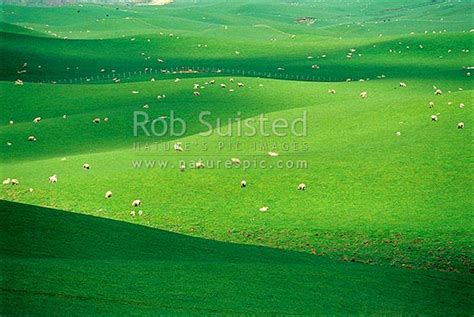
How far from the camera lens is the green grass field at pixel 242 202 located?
21031mm

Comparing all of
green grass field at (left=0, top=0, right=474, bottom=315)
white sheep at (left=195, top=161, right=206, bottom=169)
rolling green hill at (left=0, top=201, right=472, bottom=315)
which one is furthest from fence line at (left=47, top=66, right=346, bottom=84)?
rolling green hill at (left=0, top=201, right=472, bottom=315)

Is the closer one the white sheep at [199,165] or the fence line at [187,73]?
the white sheep at [199,165]

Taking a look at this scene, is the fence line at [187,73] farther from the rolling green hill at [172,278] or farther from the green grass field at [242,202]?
the rolling green hill at [172,278]

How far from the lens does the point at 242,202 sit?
3341 cm

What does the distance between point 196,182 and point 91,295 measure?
16875mm

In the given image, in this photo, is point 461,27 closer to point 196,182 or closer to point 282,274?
point 196,182

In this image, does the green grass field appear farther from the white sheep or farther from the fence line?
the fence line

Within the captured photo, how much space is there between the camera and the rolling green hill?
19.1 meters

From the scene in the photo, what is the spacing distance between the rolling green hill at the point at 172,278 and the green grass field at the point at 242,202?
Result: 0.07 meters

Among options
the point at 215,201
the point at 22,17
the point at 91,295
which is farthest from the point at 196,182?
the point at 22,17

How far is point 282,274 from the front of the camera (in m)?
23.4

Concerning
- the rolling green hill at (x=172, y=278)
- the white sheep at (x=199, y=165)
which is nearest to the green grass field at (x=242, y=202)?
the rolling green hill at (x=172, y=278)

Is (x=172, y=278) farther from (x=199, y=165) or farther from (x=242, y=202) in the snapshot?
(x=199, y=165)

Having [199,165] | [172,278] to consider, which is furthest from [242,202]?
[172,278]
